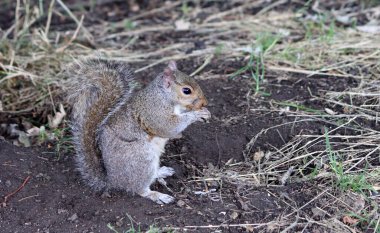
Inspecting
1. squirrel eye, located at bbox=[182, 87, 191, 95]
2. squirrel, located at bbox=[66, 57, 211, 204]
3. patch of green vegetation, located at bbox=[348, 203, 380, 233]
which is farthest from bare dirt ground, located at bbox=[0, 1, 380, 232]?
squirrel eye, located at bbox=[182, 87, 191, 95]

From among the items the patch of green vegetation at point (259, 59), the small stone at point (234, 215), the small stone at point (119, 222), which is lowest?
the small stone at point (234, 215)

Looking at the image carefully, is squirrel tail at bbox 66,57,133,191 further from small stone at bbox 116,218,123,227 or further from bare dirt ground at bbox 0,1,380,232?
small stone at bbox 116,218,123,227

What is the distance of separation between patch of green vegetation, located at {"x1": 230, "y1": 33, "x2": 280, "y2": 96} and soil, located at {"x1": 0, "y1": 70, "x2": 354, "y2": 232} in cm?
21

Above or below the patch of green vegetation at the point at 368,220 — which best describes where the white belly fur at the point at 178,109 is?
above

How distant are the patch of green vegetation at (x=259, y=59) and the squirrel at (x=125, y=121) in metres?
1.07

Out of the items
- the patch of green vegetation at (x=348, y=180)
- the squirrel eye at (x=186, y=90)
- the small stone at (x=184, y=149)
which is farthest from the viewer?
the small stone at (x=184, y=149)

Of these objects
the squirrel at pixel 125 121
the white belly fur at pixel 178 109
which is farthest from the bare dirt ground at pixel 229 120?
the white belly fur at pixel 178 109

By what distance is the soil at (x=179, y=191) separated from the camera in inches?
127

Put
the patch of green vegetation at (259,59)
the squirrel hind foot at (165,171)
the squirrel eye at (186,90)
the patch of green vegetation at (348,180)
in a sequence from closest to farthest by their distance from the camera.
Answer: the patch of green vegetation at (348,180)
the squirrel eye at (186,90)
the squirrel hind foot at (165,171)
the patch of green vegetation at (259,59)

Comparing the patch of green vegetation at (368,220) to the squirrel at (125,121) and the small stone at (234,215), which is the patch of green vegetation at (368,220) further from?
the squirrel at (125,121)

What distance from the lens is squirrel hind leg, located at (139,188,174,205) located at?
3410 mm

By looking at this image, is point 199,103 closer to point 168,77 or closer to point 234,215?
point 168,77

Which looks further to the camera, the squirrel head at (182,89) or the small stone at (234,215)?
the squirrel head at (182,89)

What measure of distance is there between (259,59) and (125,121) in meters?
1.77
